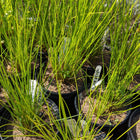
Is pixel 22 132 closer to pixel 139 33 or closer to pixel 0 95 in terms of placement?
pixel 0 95

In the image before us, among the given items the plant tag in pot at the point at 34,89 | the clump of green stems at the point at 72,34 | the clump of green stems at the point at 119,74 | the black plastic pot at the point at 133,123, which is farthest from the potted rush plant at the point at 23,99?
the black plastic pot at the point at 133,123

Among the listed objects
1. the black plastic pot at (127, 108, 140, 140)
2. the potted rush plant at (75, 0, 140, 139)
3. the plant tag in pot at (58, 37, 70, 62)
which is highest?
the plant tag in pot at (58, 37, 70, 62)

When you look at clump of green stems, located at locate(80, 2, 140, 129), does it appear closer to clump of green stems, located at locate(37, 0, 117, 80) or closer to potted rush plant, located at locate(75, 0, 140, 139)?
potted rush plant, located at locate(75, 0, 140, 139)

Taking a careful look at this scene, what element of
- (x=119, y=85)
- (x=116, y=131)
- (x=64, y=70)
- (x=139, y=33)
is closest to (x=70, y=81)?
(x=64, y=70)

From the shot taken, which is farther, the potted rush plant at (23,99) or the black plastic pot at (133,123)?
the black plastic pot at (133,123)

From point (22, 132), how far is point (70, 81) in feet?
1.69

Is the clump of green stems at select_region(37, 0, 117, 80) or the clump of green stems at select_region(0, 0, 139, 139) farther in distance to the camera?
the clump of green stems at select_region(37, 0, 117, 80)

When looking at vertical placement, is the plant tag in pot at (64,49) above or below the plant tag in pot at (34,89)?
above

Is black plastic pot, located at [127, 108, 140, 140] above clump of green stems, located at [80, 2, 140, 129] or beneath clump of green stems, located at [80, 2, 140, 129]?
beneath

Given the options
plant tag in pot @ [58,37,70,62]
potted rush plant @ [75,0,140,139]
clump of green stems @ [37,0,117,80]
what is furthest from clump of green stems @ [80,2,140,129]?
plant tag in pot @ [58,37,70,62]

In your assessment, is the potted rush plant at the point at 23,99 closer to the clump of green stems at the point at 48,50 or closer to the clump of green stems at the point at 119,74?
the clump of green stems at the point at 48,50

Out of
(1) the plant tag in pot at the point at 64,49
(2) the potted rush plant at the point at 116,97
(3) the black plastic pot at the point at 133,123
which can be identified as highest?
(1) the plant tag in pot at the point at 64,49

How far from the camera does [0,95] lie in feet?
4.02

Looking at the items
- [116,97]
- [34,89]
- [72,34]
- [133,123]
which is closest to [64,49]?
[72,34]
